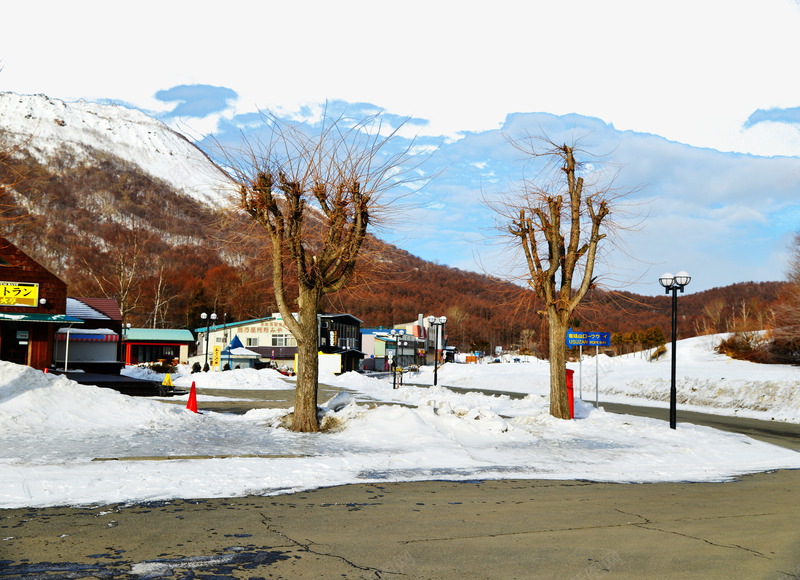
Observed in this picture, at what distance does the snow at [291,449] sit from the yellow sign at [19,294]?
18803mm

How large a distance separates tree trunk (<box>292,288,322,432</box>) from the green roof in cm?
6909

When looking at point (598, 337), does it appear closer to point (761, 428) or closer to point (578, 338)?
point (578, 338)

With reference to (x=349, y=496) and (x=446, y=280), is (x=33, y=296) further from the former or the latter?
(x=446, y=280)

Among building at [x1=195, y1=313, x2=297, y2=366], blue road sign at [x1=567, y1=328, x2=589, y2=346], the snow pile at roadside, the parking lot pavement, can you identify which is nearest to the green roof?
building at [x1=195, y1=313, x2=297, y2=366]

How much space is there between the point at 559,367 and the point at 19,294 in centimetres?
2786

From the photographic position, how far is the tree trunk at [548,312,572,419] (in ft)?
Answer: 56.8

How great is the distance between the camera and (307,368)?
1431 cm

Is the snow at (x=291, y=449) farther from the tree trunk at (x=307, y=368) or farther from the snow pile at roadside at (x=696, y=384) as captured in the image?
the snow pile at roadside at (x=696, y=384)

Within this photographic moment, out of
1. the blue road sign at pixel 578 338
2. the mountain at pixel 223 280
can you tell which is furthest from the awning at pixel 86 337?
the blue road sign at pixel 578 338

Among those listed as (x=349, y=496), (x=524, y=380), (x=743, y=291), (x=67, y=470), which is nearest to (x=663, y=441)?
(x=349, y=496)

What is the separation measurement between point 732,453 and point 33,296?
105ft

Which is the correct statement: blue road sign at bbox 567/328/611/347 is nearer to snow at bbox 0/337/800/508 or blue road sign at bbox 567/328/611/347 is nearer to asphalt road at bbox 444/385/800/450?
snow at bbox 0/337/800/508

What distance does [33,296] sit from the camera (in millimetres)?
31500

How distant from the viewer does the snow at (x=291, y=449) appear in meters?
8.42
